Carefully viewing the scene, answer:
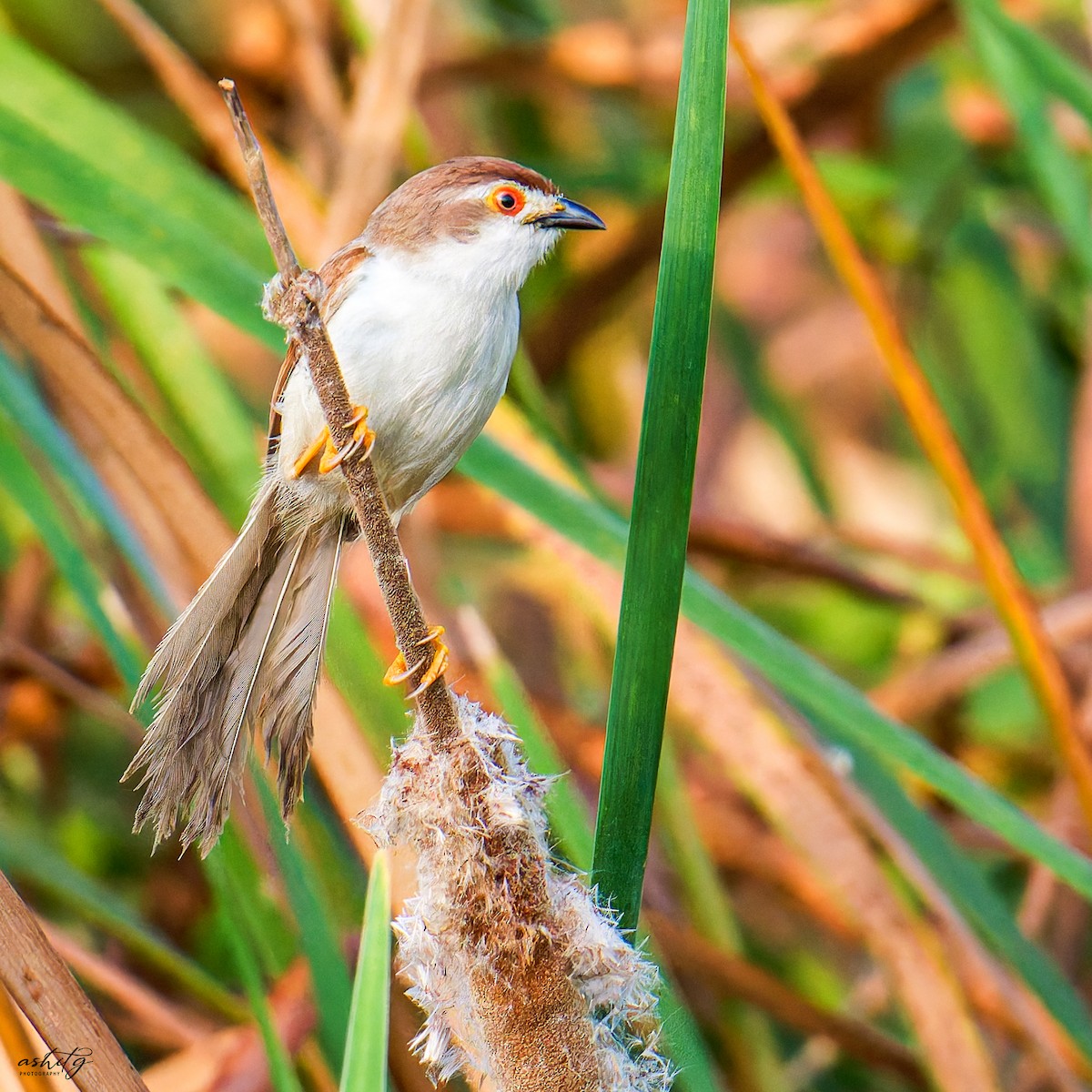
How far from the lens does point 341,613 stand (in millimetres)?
1666

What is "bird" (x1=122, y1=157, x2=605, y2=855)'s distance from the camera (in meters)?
1.35

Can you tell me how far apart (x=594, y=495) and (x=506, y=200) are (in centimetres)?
46

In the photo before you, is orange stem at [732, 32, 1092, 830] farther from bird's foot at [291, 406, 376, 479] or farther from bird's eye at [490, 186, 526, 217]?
bird's foot at [291, 406, 376, 479]

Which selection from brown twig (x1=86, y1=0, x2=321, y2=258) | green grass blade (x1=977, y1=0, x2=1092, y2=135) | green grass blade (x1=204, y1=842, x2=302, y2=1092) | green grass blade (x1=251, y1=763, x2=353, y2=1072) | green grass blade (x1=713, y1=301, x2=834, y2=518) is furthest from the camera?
green grass blade (x1=713, y1=301, x2=834, y2=518)

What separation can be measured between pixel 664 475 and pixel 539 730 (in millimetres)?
600

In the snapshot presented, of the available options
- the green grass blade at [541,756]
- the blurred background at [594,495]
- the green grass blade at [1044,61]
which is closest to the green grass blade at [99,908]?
the blurred background at [594,495]

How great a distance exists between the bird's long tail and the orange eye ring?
0.46 m

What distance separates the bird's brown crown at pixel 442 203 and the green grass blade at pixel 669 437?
0.57 meters

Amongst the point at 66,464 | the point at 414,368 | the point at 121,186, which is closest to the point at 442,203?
the point at 414,368

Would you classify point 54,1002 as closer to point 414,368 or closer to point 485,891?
point 485,891

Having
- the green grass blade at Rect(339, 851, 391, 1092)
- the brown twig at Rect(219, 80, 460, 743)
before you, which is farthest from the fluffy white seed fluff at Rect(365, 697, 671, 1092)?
the green grass blade at Rect(339, 851, 391, 1092)

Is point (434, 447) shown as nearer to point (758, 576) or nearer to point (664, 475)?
point (664, 475)

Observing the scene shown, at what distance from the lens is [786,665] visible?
4.69 feet
